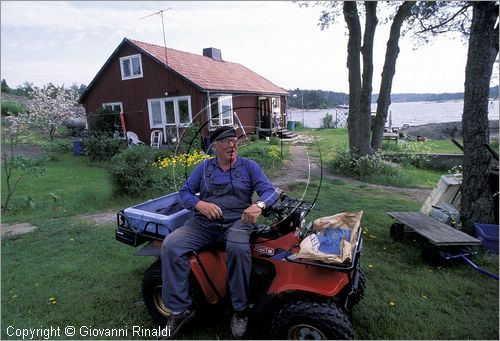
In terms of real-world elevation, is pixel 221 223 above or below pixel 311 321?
above

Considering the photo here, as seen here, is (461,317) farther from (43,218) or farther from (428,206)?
(43,218)

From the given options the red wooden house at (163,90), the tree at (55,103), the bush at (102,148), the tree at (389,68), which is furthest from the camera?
the tree at (55,103)

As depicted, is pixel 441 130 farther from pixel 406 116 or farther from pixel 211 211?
pixel 406 116

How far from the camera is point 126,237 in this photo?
3125mm

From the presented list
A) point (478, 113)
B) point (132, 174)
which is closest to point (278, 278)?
point (478, 113)

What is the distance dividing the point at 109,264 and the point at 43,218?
3102mm

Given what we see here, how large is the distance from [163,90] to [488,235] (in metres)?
14.0

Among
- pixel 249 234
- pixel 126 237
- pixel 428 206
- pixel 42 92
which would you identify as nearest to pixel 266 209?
pixel 249 234

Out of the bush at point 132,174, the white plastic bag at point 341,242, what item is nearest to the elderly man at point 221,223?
the white plastic bag at point 341,242

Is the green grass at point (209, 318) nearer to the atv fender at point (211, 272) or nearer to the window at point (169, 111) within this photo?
the atv fender at point (211, 272)

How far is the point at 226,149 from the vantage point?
2.75 metres

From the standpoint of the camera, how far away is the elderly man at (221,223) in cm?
245

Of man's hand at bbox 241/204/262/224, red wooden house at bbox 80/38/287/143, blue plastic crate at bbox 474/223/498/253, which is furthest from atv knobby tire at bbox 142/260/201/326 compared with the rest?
red wooden house at bbox 80/38/287/143

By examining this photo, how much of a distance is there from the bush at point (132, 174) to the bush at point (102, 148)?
7.09 metres
